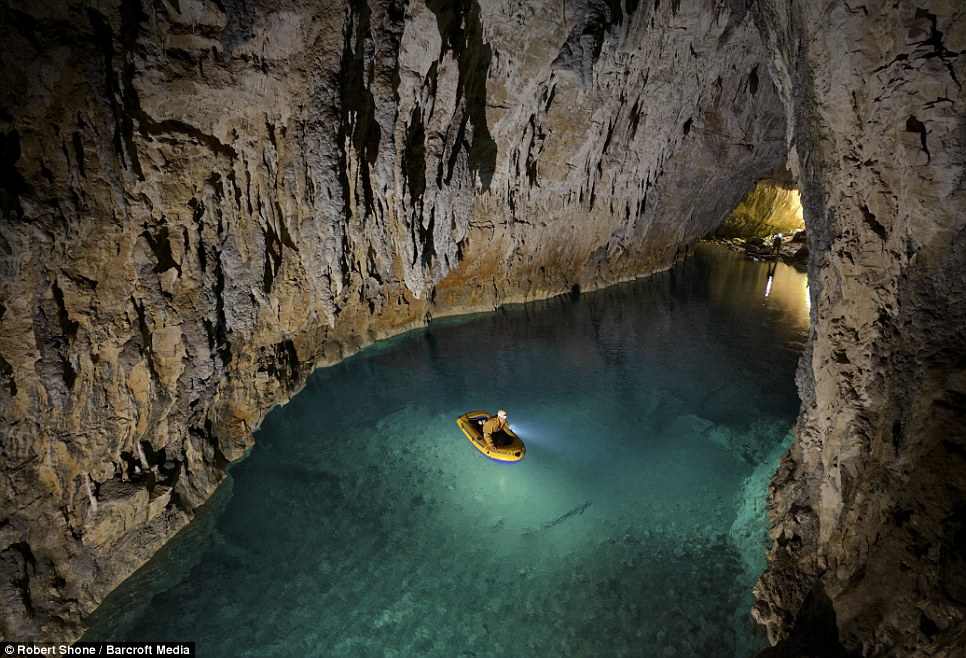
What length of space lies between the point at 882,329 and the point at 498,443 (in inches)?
202

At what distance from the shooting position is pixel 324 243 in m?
9.38

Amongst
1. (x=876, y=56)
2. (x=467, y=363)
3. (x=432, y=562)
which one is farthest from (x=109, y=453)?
(x=876, y=56)

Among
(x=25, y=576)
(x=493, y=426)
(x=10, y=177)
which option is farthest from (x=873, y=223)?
(x=25, y=576)

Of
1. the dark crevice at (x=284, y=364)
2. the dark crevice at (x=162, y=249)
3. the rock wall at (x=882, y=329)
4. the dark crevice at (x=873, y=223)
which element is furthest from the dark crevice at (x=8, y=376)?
the dark crevice at (x=873, y=223)

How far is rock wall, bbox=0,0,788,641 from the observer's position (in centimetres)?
493

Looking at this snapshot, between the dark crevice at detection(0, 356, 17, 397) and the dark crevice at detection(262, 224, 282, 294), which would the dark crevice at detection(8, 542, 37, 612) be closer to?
the dark crevice at detection(0, 356, 17, 397)

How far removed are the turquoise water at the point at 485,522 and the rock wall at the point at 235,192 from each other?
36.2 inches

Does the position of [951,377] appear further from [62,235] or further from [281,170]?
[281,170]

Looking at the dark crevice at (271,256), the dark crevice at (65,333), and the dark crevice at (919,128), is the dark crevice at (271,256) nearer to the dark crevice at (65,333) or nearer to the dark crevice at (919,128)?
the dark crevice at (65,333)

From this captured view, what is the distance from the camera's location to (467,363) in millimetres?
12070

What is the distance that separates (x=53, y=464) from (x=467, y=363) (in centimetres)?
804

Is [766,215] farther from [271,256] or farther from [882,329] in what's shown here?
[271,256]

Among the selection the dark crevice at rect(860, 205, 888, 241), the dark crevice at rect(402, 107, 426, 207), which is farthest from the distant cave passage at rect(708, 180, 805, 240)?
the dark crevice at rect(860, 205, 888, 241)

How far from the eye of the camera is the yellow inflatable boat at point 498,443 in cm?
776
